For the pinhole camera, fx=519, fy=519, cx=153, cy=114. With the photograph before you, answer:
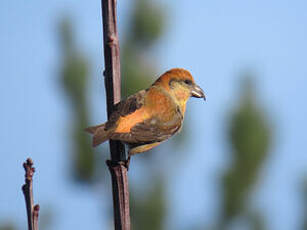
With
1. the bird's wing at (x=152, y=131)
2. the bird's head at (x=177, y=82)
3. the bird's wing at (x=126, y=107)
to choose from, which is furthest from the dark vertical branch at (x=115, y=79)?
the bird's head at (x=177, y=82)

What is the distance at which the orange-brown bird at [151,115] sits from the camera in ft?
7.93

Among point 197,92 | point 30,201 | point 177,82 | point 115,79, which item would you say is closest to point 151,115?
point 177,82

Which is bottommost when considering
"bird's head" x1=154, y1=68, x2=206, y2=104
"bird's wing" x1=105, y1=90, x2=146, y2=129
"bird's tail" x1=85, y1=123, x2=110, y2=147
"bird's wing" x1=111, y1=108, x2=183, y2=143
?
"bird's wing" x1=111, y1=108, x2=183, y2=143

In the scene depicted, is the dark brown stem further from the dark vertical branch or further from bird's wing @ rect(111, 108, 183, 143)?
bird's wing @ rect(111, 108, 183, 143)

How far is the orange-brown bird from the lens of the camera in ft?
7.93

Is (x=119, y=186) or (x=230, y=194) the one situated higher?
(x=119, y=186)

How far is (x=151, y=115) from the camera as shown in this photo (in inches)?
116

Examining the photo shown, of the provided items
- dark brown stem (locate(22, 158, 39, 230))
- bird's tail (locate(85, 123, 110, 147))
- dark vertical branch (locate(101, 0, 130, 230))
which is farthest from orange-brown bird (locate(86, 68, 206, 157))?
dark brown stem (locate(22, 158, 39, 230))

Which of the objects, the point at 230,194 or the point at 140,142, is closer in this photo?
the point at 140,142

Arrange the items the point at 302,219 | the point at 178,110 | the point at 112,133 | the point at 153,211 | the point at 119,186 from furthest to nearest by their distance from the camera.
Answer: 1. the point at 153,211
2. the point at 302,219
3. the point at 178,110
4. the point at 112,133
5. the point at 119,186

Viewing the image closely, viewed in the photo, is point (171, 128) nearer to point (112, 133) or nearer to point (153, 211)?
point (112, 133)

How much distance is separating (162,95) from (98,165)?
9023 mm

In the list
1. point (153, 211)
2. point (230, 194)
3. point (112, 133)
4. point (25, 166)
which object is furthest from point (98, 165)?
point (25, 166)

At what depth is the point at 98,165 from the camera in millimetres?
12086
